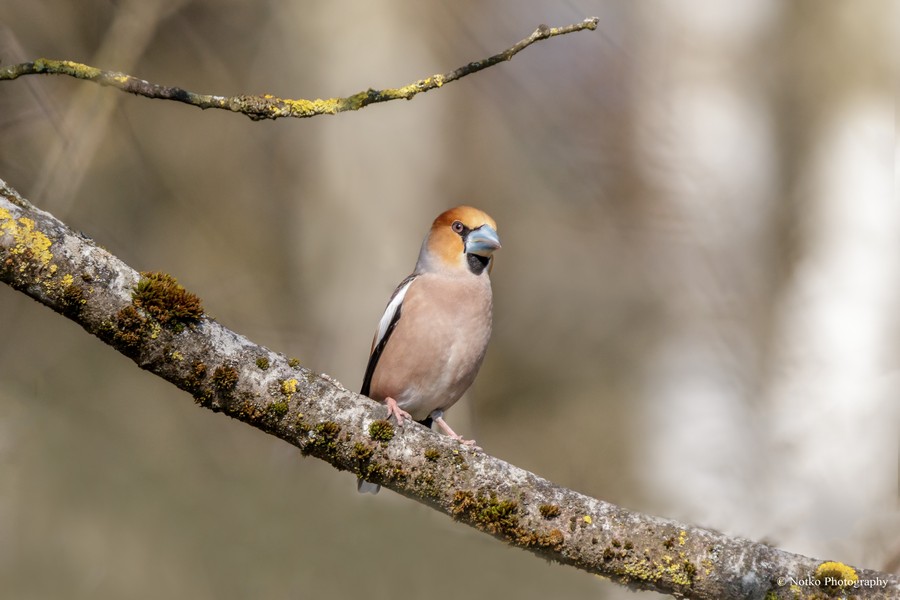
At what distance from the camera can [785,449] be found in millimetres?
6480

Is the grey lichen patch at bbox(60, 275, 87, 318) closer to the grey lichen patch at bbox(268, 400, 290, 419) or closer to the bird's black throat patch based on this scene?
the grey lichen patch at bbox(268, 400, 290, 419)

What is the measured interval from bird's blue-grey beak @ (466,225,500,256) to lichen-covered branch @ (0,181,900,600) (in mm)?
2096

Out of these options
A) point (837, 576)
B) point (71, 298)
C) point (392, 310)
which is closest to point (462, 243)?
point (392, 310)

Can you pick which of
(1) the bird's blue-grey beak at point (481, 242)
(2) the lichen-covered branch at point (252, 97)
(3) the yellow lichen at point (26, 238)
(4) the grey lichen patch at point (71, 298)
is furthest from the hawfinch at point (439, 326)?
(3) the yellow lichen at point (26, 238)

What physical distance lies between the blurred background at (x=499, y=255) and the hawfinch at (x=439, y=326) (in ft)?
3.94

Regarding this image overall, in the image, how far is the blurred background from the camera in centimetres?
642

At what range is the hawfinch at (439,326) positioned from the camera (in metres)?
4.70

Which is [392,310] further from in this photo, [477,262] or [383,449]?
[383,449]

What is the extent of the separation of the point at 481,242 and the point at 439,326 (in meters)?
0.59

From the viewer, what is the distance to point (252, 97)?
9.73ft

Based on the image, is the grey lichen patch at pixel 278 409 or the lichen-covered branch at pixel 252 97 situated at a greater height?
the lichen-covered branch at pixel 252 97

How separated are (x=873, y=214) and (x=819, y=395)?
1468 mm

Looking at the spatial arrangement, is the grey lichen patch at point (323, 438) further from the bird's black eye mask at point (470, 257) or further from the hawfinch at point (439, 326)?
the bird's black eye mask at point (470, 257)

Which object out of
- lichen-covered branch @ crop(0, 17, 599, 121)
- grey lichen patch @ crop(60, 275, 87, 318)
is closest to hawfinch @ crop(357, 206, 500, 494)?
lichen-covered branch @ crop(0, 17, 599, 121)
